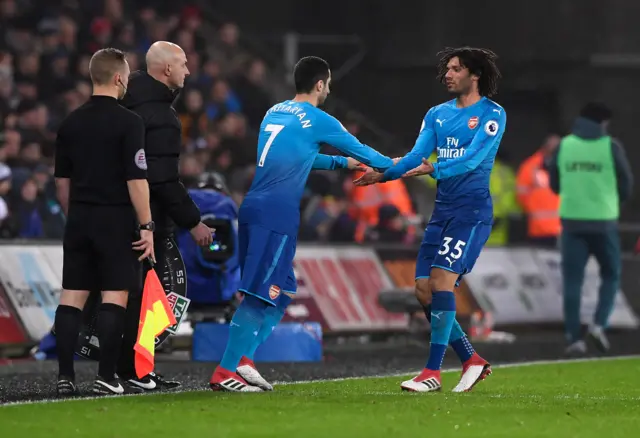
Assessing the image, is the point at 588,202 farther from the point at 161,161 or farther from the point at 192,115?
the point at 161,161

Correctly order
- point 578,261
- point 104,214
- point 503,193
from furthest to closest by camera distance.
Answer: point 503,193 → point 578,261 → point 104,214

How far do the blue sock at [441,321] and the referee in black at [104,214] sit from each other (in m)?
2.06

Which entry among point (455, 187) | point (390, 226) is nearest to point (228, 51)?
point (390, 226)

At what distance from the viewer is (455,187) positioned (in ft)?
37.6

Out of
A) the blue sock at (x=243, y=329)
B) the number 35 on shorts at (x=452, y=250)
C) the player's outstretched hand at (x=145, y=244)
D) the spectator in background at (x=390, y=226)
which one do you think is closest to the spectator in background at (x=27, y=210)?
the spectator in background at (x=390, y=226)

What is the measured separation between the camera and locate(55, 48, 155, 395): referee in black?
34.9 ft

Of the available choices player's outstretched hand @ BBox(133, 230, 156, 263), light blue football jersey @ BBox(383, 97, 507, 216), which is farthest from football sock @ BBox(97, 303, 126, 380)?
light blue football jersey @ BBox(383, 97, 507, 216)

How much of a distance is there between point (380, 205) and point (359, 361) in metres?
7.11

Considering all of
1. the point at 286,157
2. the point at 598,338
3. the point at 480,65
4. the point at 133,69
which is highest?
the point at 480,65

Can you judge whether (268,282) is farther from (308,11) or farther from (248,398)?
(308,11)

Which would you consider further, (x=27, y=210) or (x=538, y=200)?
(x=538, y=200)

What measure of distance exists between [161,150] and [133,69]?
10.2m

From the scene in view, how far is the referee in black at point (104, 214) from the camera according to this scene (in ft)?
34.9

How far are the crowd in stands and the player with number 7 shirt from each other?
274 inches
